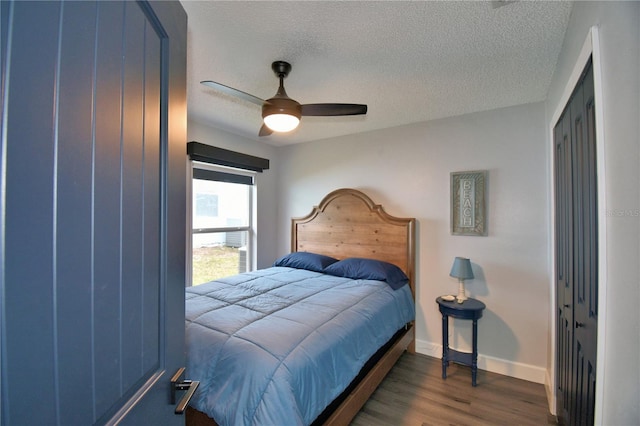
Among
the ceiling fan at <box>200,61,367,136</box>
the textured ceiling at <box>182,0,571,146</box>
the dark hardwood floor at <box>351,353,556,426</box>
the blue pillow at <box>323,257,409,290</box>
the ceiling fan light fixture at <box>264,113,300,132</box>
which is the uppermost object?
the textured ceiling at <box>182,0,571,146</box>

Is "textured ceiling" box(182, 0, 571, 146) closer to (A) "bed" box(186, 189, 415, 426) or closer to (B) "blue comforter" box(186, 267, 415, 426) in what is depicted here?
(A) "bed" box(186, 189, 415, 426)

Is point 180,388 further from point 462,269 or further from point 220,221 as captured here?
point 220,221

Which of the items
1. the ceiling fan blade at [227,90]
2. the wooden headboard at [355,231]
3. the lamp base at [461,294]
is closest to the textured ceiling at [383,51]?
the ceiling fan blade at [227,90]

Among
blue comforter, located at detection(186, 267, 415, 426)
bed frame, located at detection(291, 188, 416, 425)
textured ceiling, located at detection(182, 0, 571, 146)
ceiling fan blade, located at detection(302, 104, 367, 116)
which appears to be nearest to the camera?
blue comforter, located at detection(186, 267, 415, 426)

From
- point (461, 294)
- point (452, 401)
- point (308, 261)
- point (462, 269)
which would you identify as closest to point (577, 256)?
point (462, 269)

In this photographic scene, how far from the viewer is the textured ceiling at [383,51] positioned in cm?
152

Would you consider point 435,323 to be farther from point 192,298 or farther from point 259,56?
point 259,56

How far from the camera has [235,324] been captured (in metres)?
1.82

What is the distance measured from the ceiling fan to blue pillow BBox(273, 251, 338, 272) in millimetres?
1862

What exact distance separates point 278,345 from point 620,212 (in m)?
1.52

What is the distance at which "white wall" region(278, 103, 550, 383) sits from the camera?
2.68m

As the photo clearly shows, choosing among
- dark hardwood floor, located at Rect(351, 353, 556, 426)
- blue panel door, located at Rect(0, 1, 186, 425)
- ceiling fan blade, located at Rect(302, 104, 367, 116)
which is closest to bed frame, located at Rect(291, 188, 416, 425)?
dark hardwood floor, located at Rect(351, 353, 556, 426)

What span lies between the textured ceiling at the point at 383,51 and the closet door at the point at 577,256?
53 centimetres

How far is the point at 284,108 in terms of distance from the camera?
1.91 m
